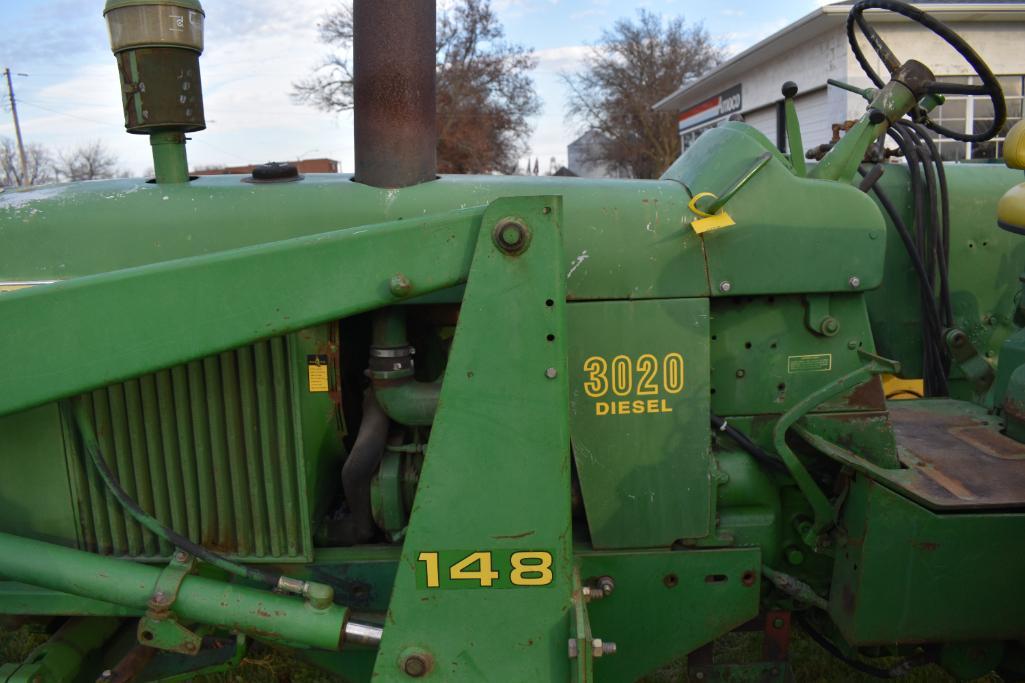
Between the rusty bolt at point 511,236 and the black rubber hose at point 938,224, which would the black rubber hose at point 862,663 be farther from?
the rusty bolt at point 511,236

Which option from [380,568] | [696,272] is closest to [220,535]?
[380,568]

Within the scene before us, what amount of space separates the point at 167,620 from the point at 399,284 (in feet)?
3.19

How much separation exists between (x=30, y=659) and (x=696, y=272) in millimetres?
1982

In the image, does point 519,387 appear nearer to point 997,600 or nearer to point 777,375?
point 777,375

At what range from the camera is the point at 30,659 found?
1.95 metres

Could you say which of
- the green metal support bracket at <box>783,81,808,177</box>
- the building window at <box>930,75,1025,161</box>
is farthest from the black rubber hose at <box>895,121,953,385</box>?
the building window at <box>930,75,1025,161</box>

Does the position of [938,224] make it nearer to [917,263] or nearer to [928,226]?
[928,226]

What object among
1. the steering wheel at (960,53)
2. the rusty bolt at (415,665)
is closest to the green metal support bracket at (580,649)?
the rusty bolt at (415,665)

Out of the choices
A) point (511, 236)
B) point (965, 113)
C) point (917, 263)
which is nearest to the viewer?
point (511, 236)

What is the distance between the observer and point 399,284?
5.43ft

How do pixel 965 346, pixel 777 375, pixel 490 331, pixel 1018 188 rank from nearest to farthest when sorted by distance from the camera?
pixel 490 331
pixel 777 375
pixel 1018 188
pixel 965 346

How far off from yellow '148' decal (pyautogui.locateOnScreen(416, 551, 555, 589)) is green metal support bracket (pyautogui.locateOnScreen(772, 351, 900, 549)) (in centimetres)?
83

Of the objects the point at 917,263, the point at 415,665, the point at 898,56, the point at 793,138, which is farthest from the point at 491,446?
the point at 898,56

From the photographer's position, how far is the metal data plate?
6.97 feet
